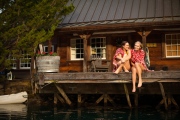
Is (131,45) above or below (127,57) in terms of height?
above

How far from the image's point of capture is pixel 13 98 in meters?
13.9

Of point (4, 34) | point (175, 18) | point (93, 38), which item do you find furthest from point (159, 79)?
point (93, 38)

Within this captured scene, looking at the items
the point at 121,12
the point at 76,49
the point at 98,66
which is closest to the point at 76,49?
the point at 76,49

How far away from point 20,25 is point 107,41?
6.01 m

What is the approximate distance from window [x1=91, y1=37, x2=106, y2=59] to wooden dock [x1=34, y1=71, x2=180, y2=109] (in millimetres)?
4518

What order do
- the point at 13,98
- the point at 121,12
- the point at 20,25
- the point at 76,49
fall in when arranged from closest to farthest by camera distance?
the point at 20,25 → the point at 13,98 → the point at 121,12 → the point at 76,49

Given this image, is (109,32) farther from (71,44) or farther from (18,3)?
(18,3)

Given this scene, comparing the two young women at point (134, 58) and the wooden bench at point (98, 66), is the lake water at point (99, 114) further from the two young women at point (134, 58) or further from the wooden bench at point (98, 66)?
the wooden bench at point (98, 66)

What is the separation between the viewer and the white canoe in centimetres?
1385

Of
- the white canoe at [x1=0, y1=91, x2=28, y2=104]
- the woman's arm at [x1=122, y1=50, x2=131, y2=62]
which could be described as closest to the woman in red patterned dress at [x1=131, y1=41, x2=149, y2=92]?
the woman's arm at [x1=122, y1=50, x2=131, y2=62]

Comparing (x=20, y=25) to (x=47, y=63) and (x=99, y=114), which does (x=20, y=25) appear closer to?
(x=47, y=63)

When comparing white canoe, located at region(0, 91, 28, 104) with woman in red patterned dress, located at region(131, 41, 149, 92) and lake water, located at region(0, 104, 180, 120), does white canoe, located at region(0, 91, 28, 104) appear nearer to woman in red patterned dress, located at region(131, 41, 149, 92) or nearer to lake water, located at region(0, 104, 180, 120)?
lake water, located at region(0, 104, 180, 120)

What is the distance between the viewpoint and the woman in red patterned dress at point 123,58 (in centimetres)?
944

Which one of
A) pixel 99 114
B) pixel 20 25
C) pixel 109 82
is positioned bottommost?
pixel 99 114
